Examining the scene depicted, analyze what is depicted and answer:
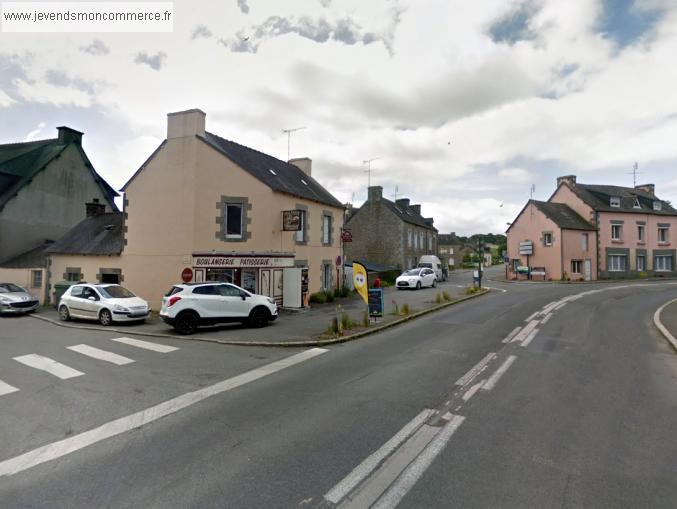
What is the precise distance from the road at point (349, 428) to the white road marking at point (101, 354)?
28cm

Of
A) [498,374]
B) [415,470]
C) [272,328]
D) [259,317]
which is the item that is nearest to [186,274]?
[259,317]

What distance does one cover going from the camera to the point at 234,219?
56.9ft

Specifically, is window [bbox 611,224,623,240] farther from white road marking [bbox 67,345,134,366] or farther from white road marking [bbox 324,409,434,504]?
white road marking [bbox 67,345,134,366]

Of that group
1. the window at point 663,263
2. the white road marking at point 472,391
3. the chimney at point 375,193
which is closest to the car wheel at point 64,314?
the white road marking at point 472,391

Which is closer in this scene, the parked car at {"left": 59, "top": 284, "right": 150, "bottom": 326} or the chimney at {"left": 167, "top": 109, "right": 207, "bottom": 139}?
the parked car at {"left": 59, "top": 284, "right": 150, "bottom": 326}

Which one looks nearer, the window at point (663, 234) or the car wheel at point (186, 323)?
the car wheel at point (186, 323)

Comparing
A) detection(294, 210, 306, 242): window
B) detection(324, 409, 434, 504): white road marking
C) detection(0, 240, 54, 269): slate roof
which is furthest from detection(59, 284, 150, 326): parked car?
detection(324, 409, 434, 504): white road marking

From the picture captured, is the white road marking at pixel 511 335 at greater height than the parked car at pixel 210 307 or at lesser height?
lesser

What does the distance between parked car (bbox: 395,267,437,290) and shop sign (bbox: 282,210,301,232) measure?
11.8 m

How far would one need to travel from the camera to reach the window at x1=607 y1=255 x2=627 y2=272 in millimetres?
37938

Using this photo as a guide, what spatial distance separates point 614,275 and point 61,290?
4591cm

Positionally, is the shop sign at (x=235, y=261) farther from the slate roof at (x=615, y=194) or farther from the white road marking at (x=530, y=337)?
the slate roof at (x=615, y=194)

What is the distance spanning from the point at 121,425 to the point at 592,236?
43097 millimetres

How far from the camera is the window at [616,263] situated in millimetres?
37938
